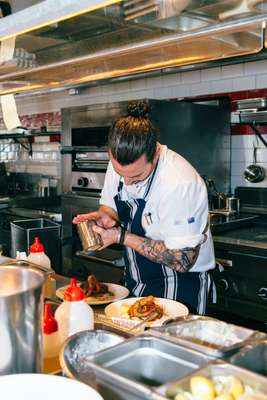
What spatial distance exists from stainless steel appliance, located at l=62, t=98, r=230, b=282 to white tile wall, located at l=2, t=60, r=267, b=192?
129mm

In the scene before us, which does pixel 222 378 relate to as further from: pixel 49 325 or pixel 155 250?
pixel 155 250

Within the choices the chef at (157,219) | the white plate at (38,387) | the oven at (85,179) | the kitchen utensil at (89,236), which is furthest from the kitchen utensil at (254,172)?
the white plate at (38,387)

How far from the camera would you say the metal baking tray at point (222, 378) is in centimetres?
104

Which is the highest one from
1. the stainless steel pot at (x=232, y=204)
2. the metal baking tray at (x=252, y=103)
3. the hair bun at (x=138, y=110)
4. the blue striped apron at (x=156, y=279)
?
the metal baking tray at (x=252, y=103)

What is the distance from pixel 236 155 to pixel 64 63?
238 cm

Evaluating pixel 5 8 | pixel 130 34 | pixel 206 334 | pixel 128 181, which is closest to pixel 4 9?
pixel 5 8

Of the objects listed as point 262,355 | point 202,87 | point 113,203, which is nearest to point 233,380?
point 262,355

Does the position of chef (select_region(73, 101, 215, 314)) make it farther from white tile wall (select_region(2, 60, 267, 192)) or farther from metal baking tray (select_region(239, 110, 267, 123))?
white tile wall (select_region(2, 60, 267, 192))

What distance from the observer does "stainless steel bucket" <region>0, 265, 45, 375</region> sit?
1073 millimetres

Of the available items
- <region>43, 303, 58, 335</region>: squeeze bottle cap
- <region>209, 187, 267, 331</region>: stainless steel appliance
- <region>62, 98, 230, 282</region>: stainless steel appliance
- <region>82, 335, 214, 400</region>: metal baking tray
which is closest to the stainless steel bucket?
<region>82, 335, 214, 400</region>: metal baking tray

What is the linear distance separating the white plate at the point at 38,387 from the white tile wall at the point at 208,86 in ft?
10.8

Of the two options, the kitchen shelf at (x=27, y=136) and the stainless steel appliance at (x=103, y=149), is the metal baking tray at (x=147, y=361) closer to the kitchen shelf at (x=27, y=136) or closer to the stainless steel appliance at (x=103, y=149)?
the stainless steel appliance at (x=103, y=149)

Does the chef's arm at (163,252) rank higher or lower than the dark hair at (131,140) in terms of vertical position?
lower

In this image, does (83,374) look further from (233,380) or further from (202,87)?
(202,87)
